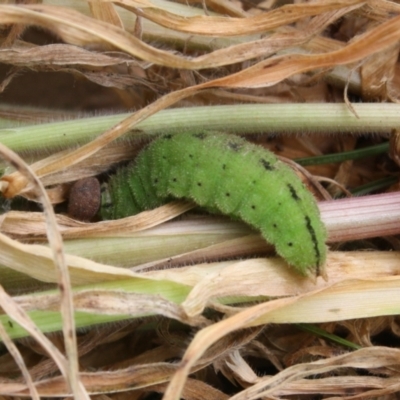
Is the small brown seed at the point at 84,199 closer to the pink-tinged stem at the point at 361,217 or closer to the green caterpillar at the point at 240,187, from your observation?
the green caterpillar at the point at 240,187

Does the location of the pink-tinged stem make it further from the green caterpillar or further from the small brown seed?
the small brown seed

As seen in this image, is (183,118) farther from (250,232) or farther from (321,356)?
(321,356)

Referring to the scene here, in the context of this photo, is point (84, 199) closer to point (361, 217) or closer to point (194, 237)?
point (194, 237)

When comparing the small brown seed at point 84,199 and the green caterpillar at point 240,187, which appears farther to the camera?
the small brown seed at point 84,199

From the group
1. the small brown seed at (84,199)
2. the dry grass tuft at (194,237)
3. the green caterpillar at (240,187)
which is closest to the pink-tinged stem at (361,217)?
the dry grass tuft at (194,237)

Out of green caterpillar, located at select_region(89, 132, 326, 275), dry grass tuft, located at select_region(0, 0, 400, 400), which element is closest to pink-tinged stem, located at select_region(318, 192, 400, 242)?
dry grass tuft, located at select_region(0, 0, 400, 400)

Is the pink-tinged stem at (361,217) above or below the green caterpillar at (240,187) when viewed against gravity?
below

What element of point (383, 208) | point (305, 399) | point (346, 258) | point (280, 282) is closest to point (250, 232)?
point (280, 282)

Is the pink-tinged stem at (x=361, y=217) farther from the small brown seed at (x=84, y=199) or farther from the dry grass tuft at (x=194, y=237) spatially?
the small brown seed at (x=84, y=199)

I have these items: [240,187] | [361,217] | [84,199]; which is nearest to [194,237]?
[240,187]
